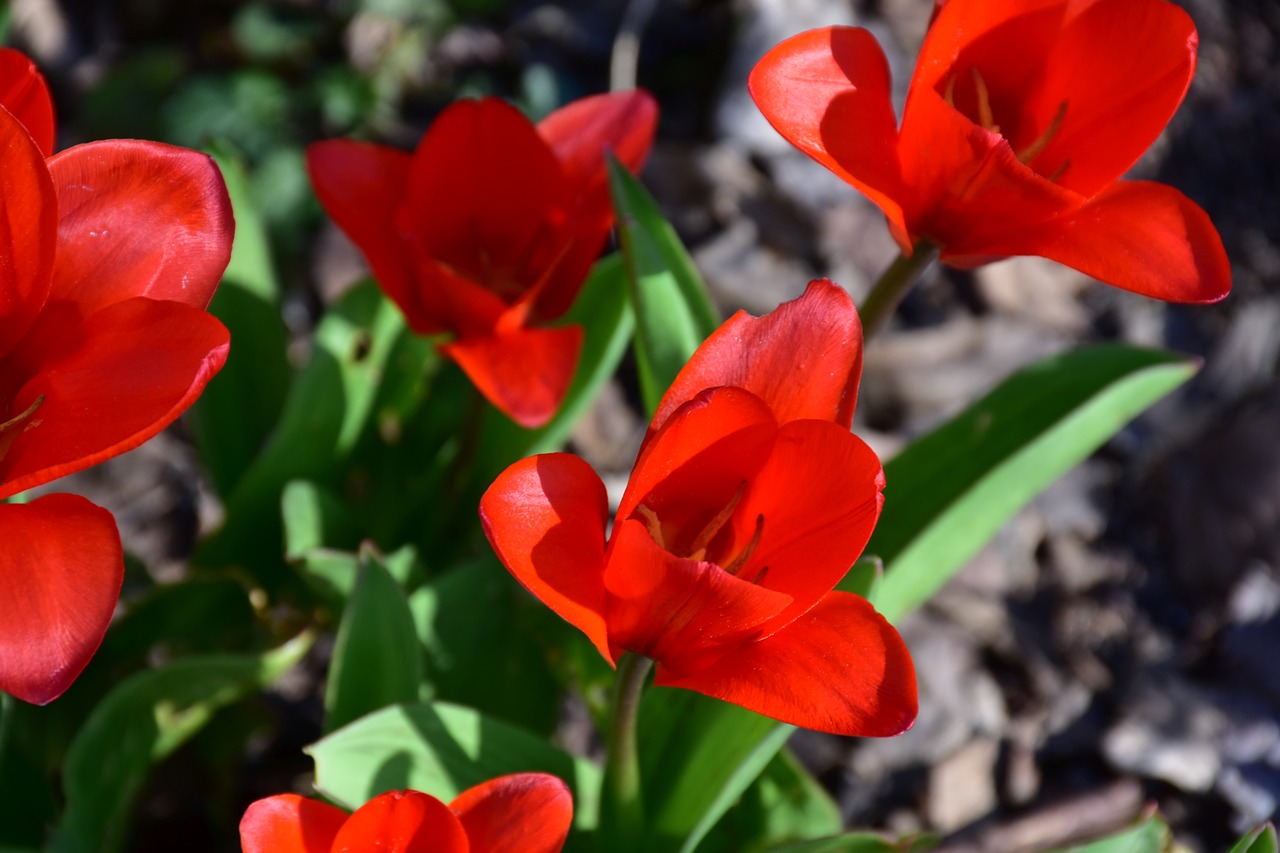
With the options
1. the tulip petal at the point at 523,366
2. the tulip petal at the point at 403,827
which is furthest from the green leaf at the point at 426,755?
the tulip petal at the point at 523,366

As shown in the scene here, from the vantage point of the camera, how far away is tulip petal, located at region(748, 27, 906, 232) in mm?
985

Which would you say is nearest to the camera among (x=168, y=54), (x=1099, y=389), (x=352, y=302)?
(x=1099, y=389)

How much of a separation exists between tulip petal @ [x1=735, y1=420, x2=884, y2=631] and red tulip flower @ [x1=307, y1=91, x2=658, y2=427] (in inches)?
13.3

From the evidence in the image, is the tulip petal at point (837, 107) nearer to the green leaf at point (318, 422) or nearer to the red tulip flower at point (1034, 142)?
the red tulip flower at point (1034, 142)

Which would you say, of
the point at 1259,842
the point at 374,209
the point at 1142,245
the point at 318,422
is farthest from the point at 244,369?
the point at 1259,842

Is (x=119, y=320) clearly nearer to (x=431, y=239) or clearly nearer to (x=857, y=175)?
(x=431, y=239)

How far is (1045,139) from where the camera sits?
41.3 inches

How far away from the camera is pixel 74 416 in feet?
Result: 2.66

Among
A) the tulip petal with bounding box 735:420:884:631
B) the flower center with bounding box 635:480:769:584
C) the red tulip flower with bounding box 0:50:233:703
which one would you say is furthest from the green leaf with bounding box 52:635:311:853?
the tulip petal with bounding box 735:420:884:631

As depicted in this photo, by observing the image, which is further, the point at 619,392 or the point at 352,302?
the point at 619,392

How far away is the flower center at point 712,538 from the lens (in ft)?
2.89

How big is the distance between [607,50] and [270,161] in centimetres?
92

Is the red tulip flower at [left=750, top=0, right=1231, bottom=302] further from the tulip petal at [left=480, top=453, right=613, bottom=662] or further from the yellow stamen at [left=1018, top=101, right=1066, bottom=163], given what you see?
the tulip petal at [left=480, top=453, right=613, bottom=662]

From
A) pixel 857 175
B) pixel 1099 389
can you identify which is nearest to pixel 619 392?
pixel 1099 389
